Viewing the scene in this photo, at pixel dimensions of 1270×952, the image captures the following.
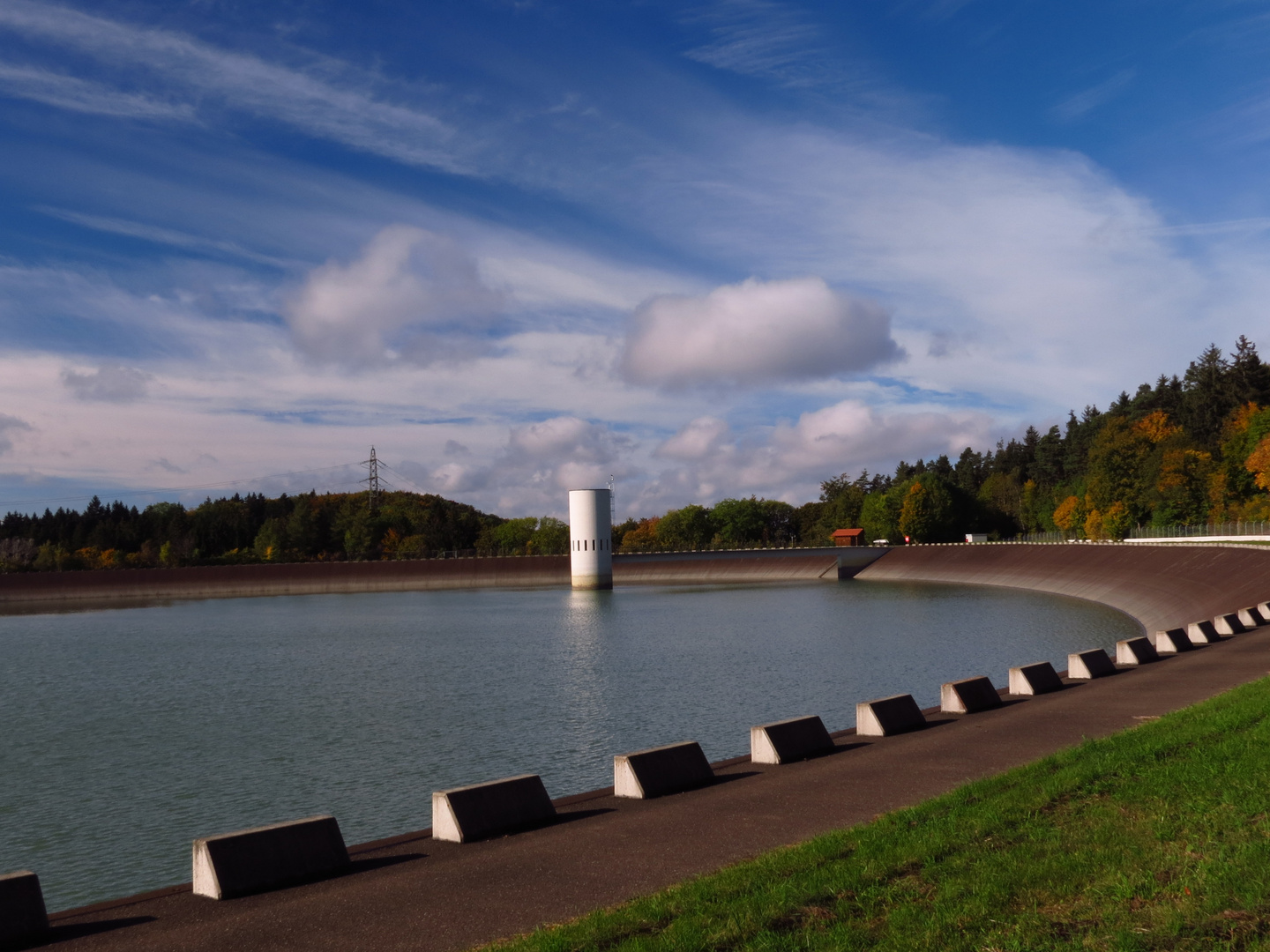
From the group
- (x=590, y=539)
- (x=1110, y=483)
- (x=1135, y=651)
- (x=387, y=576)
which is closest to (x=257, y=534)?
(x=387, y=576)

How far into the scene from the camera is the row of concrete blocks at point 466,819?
324 inches

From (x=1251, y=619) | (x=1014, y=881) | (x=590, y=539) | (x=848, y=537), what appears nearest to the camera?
(x=1014, y=881)

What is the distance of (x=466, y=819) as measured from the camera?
10578 mm

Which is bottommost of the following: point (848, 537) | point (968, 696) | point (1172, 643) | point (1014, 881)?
point (1172, 643)

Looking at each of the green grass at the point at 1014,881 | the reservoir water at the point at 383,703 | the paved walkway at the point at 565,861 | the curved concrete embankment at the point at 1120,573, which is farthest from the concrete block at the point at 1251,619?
the green grass at the point at 1014,881

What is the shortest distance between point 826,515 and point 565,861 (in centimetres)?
18246

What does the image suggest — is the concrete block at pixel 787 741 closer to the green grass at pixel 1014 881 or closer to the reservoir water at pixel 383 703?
the green grass at pixel 1014 881

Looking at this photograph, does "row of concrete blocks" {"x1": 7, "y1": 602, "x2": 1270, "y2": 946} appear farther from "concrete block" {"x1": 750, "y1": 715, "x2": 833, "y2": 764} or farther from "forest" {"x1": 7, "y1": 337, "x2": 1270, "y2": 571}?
"forest" {"x1": 7, "y1": 337, "x2": 1270, "y2": 571}

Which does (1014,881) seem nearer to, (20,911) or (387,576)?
(20,911)

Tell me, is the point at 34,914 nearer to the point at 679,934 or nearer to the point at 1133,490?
the point at 679,934

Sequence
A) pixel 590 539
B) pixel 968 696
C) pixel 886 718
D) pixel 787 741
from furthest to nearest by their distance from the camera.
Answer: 1. pixel 590 539
2. pixel 968 696
3. pixel 886 718
4. pixel 787 741

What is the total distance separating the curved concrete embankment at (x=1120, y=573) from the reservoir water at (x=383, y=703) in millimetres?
3494

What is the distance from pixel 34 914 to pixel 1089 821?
8655 millimetres

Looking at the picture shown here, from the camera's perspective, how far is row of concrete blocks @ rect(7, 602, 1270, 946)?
8.23 metres
